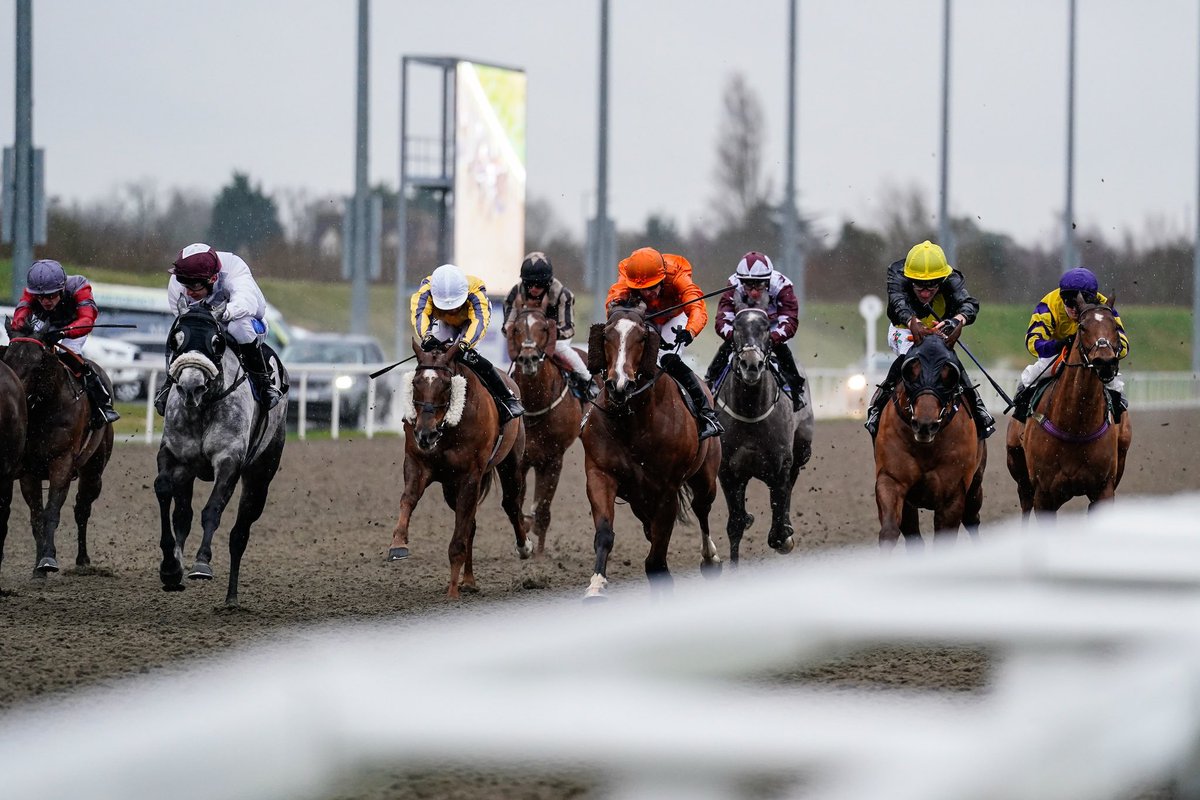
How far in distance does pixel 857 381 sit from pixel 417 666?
94.6ft

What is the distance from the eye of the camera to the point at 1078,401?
9398mm

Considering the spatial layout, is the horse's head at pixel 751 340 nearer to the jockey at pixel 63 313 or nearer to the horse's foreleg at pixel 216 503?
the horse's foreleg at pixel 216 503

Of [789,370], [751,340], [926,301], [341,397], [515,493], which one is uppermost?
[926,301]

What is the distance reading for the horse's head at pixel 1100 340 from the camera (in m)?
8.95

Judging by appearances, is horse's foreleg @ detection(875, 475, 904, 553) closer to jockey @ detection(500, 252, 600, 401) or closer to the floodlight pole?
jockey @ detection(500, 252, 600, 401)

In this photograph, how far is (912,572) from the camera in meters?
2.45

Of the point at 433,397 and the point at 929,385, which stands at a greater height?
the point at 929,385

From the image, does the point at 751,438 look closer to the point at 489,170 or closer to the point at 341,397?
the point at 341,397

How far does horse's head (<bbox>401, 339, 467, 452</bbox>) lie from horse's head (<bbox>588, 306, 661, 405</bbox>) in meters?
1.15

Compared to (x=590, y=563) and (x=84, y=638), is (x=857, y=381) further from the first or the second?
(x=84, y=638)

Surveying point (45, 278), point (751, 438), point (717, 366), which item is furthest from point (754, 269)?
point (45, 278)

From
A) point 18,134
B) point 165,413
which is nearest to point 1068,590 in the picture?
point 165,413

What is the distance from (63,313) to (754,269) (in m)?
4.07

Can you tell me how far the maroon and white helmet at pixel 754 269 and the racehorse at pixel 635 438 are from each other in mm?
1757
